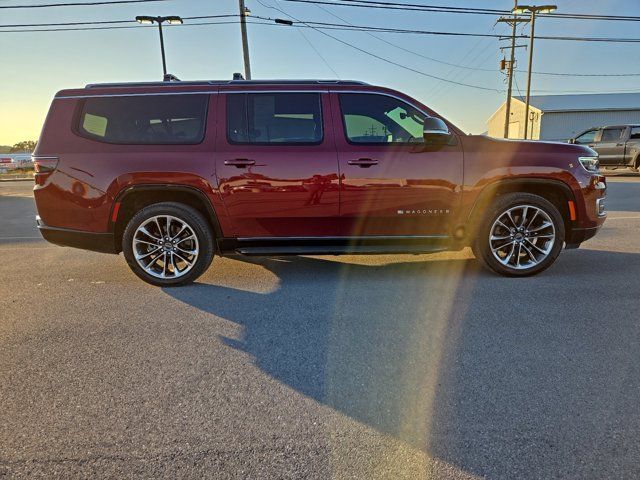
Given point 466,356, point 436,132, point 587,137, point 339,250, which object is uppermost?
point 436,132

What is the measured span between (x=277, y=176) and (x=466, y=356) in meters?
2.41

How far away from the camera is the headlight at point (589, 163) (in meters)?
4.34

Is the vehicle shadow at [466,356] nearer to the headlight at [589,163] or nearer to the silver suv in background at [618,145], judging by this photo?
the headlight at [589,163]

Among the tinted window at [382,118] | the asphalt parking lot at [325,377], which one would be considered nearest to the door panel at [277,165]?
the tinted window at [382,118]

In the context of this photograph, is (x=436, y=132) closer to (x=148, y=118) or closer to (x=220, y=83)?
(x=220, y=83)

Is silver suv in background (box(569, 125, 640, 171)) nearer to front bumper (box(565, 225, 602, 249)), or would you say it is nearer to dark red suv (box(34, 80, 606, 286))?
front bumper (box(565, 225, 602, 249))

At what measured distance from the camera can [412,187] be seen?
419 centimetres

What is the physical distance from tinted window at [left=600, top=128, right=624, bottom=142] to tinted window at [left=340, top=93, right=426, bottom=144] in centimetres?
1785

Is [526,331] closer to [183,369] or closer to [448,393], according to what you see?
[448,393]

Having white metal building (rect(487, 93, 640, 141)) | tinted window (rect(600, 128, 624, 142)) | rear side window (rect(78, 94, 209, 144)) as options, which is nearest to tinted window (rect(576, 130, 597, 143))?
tinted window (rect(600, 128, 624, 142))

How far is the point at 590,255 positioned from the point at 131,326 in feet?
18.0

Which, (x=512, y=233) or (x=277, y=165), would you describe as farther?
(x=512, y=233)

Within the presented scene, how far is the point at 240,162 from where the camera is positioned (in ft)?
13.4

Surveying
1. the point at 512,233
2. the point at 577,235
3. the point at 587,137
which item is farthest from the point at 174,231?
the point at 587,137
